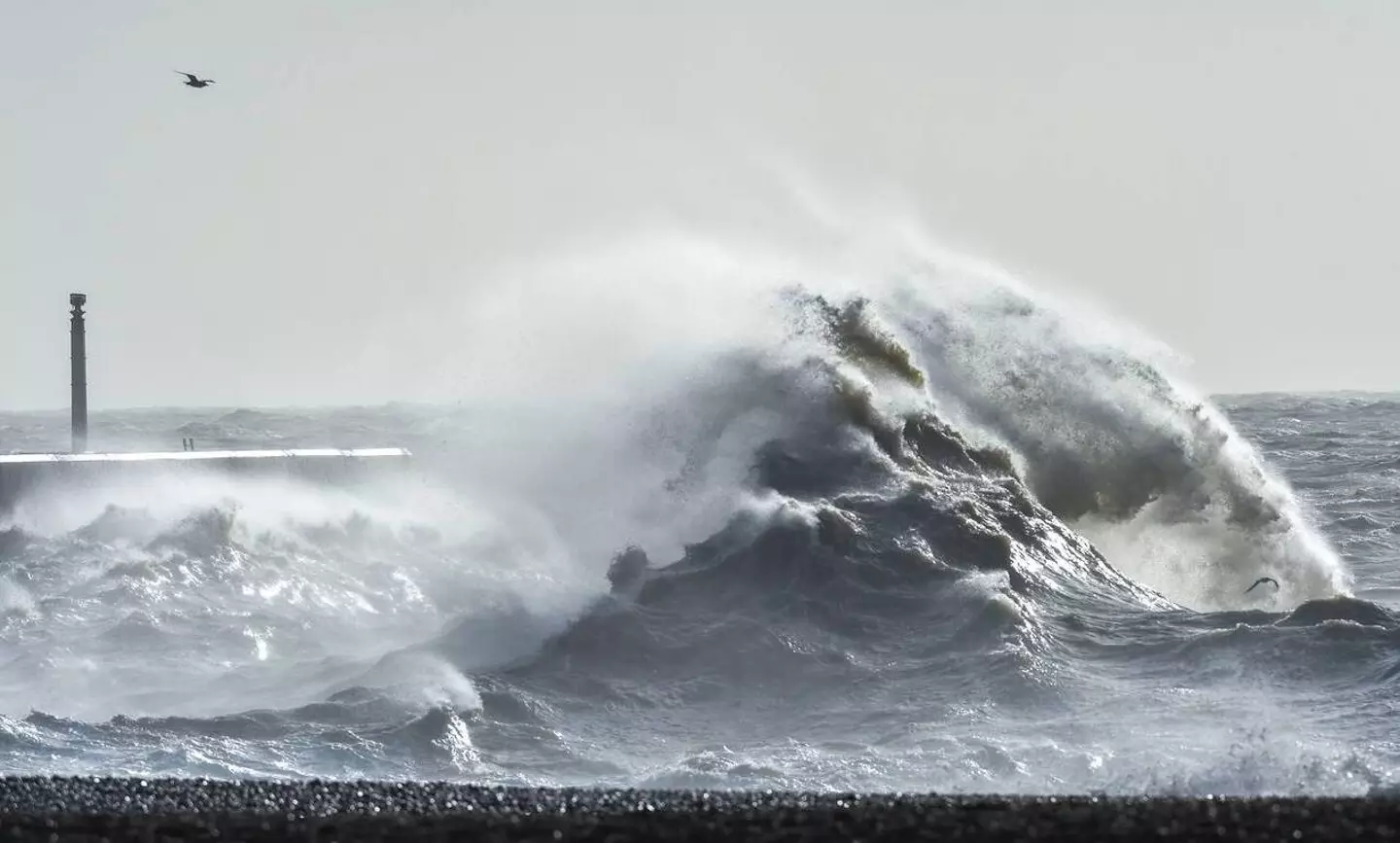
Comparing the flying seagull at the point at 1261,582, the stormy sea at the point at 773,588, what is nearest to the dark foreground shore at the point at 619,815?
the stormy sea at the point at 773,588

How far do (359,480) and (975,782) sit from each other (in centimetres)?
1462

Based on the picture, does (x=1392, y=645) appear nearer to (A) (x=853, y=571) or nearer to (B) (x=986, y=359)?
(A) (x=853, y=571)

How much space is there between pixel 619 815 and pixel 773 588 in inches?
259

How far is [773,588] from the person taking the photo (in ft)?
47.2

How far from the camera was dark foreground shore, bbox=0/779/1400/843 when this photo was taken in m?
7.38

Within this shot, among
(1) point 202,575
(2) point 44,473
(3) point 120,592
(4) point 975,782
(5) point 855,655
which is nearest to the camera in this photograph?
(4) point 975,782

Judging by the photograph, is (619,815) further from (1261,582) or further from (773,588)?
(1261,582)

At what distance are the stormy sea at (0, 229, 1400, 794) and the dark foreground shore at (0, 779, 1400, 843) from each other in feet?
4.17

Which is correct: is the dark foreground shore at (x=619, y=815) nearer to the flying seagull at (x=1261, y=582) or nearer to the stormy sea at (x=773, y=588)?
the stormy sea at (x=773, y=588)

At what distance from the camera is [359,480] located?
75.5 feet

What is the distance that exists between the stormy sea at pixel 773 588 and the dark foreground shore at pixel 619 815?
1270 mm

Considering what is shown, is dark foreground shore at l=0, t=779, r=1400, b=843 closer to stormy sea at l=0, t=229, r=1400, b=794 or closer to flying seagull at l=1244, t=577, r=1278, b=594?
stormy sea at l=0, t=229, r=1400, b=794

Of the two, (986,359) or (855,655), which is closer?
(855,655)

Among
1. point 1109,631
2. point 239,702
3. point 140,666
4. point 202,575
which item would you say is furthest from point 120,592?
point 1109,631
